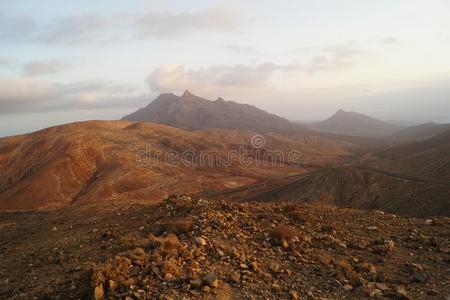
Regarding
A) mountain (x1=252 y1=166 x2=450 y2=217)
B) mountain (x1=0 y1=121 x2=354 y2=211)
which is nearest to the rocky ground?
mountain (x1=252 y1=166 x2=450 y2=217)

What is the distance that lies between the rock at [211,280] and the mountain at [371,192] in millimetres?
33076

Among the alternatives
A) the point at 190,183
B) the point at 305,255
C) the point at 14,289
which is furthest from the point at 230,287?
the point at 190,183

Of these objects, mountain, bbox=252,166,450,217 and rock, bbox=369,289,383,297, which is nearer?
rock, bbox=369,289,383,297

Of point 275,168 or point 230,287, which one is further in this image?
point 275,168

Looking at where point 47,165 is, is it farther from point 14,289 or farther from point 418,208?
point 14,289

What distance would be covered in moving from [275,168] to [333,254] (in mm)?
88266

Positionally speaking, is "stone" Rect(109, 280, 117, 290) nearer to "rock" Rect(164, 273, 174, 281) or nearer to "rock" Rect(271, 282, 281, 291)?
"rock" Rect(164, 273, 174, 281)

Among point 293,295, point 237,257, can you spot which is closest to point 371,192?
point 237,257

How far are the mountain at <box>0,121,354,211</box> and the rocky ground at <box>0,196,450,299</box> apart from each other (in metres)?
42.1

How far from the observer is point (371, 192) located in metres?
46.7

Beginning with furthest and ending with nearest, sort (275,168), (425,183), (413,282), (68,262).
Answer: (275,168) → (425,183) → (68,262) → (413,282)

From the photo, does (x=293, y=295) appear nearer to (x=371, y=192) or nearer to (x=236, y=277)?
(x=236, y=277)

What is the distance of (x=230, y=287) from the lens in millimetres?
8438

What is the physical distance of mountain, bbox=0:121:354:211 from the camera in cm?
6650
